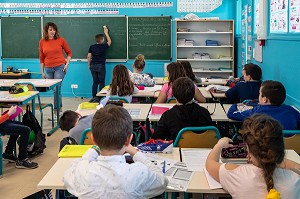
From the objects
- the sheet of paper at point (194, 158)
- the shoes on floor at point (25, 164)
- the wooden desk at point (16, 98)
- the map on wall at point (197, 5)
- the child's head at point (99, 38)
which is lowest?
the shoes on floor at point (25, 164)

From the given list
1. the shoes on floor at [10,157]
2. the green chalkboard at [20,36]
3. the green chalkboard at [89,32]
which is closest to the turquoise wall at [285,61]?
the shoes on floor at [10,157]

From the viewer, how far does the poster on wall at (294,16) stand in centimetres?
460

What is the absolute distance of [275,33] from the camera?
18.6 ft

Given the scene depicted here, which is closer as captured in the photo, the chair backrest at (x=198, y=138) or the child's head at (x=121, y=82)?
the chair backrest at (x=198, y=138)

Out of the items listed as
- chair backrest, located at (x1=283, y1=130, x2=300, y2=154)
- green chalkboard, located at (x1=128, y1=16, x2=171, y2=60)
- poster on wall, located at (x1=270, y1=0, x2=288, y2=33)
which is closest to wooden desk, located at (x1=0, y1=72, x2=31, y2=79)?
green chalkboard, located at (x1=128, y1=16, x2=171, y2=60)

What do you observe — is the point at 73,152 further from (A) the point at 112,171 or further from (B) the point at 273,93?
(B) the point at 273,93

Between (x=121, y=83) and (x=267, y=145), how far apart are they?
127 inches

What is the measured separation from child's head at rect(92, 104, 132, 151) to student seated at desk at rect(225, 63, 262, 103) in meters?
3.36

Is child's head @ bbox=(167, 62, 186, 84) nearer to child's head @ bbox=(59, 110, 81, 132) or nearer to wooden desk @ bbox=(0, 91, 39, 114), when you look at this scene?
child's head @ bbox=(59, 110, 81, 132)

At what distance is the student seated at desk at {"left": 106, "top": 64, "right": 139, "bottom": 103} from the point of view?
194 inches

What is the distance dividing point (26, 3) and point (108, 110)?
27.1 feet

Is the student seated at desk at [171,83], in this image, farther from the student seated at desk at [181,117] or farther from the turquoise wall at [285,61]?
the student seated at desk at [181,117]

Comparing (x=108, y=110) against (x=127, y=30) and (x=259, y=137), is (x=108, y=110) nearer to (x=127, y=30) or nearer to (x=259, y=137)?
(x=259, y=137)

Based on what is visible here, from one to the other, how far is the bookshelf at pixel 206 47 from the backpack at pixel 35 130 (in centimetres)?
457
